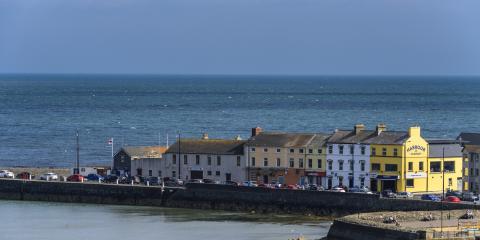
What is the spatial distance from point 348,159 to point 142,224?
574 inches

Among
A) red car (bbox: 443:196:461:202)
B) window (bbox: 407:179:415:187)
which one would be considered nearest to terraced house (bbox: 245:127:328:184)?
window (bbox: 407:179:415:187)

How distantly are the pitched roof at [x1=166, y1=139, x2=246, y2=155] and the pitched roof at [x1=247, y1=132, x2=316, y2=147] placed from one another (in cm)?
100

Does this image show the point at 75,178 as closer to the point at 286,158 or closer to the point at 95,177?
the point at 95,177

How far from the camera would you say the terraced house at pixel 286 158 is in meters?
86.9

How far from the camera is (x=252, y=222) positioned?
7725cm

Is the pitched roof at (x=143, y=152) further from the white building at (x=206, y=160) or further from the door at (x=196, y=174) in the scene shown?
the door at (x=196, y=174)

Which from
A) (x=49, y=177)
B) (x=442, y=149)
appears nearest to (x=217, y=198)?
(x=442, y=149)

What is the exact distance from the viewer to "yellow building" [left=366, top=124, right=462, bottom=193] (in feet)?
274

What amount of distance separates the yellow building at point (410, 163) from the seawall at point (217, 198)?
5.74 m

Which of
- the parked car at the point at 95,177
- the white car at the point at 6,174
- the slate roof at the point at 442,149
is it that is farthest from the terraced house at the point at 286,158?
the white car at the point at 6,174

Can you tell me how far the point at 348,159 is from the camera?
280 ft

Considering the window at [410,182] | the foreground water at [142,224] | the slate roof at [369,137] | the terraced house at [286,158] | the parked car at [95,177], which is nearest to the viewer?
the foreground water at [142,224]

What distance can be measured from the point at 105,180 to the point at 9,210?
9293mm

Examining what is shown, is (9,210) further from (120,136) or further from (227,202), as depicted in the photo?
(120,136)
